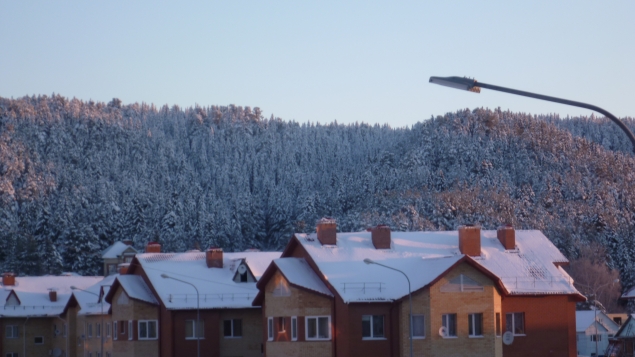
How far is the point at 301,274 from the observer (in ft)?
158

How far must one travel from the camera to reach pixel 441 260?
4578 centimetres

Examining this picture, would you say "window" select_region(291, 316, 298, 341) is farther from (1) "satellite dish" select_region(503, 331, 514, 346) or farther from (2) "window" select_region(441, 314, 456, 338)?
(1) "satellite dish" select_region(503, 331, 514, 346)

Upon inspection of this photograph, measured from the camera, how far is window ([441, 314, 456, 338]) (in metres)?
45.1

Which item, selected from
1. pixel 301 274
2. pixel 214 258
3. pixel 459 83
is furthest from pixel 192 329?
pixel 459 83

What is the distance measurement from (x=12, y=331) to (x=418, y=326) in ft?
158

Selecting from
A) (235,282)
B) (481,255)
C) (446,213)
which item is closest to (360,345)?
(481,255)

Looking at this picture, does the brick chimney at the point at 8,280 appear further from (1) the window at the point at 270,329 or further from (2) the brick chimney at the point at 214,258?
(1) the window at the point at 270,329

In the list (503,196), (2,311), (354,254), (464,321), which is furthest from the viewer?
(503,196)

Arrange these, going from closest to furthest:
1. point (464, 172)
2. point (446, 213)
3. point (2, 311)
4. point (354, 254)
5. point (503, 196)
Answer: point (354, 254)
point (2, 311)
point (446, 213)
point (503, 196)
point (464, 172)

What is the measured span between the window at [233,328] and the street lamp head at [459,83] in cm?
3897

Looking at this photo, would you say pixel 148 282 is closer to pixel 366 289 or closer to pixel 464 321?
pixel 366 289

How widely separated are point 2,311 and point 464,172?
116508 millimetres

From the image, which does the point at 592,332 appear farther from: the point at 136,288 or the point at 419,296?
the point at 419,296

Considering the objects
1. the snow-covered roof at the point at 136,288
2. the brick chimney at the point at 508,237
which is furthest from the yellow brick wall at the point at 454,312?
the snow-covered roof at the point at 136,288
